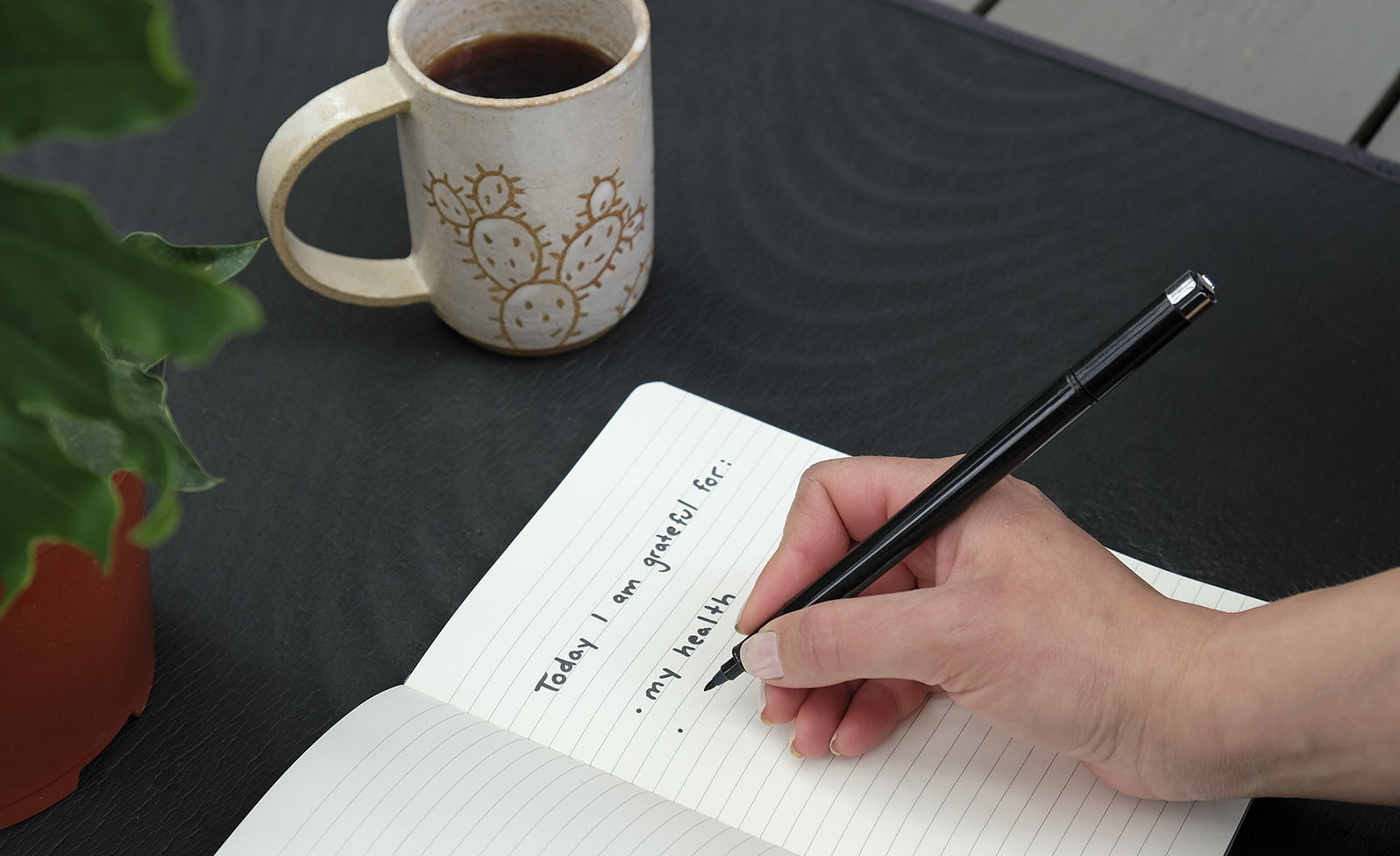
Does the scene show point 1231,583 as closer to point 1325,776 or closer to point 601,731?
point 1325,776

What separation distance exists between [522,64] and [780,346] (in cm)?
20

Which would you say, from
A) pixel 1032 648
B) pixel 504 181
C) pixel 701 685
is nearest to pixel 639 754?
pixel 701 685

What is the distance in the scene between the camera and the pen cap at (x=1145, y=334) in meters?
0.47

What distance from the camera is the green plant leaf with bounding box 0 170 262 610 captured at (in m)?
0.28

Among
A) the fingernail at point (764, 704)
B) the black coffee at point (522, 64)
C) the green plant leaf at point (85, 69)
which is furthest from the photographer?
the black coffee at point (522, 64)

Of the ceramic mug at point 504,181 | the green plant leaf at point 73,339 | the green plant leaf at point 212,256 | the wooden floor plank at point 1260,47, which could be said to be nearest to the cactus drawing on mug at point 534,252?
the ceramic mug at point 504,181

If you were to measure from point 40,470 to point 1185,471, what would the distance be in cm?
52

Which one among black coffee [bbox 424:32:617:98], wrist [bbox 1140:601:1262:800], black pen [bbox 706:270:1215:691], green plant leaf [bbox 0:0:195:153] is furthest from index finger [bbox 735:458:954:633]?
green plant leaf [bbox 0:0:195:153]

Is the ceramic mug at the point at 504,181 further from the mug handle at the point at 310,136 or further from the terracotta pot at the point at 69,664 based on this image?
the terracotta pot at the point at 69,664

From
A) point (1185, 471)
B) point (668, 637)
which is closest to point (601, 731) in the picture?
Answer: point (668, 637)

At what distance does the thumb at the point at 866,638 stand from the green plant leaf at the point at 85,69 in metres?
0.33

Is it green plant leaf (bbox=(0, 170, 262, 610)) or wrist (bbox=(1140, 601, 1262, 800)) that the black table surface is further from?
green plant leaf (bbox=(0, 170, 262, 610))

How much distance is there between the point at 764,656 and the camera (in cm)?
53

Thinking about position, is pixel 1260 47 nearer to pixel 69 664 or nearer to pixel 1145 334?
pixel 1145 334
